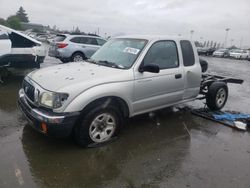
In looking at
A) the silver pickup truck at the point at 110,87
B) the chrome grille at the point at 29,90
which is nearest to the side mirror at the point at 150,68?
the silver pickup truck at the point at 110,87

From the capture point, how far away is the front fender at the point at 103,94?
374 cm

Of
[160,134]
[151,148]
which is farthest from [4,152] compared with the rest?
[160,134]

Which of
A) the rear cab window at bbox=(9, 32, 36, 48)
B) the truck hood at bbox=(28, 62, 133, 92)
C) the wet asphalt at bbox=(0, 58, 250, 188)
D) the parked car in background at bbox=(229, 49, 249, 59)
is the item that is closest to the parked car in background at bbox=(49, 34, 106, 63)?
the rear cab window at bbox=(9, 32, 36, 48)

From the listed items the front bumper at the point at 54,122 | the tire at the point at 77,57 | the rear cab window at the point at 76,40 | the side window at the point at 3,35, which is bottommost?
the tire at the point at 77,57

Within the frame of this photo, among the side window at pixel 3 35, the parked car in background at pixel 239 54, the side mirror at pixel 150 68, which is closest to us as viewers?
the side mirror at pixel 150 68

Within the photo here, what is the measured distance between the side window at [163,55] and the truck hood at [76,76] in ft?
2.23

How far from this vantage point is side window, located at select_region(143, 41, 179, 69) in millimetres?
4793

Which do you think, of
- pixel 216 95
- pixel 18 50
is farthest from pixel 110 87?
pixel 18 50

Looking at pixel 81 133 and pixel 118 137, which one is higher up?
pixel 81 133

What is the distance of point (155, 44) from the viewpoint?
4906mm

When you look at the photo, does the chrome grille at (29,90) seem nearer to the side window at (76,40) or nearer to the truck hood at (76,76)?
the truck hood at (76,76)

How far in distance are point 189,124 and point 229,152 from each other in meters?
1.31

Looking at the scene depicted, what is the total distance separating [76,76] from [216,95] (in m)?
3.76

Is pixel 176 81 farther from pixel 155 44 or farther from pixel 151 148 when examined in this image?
pixel 151 148
